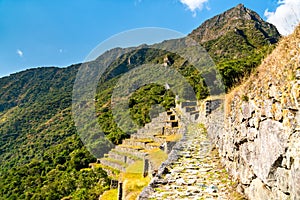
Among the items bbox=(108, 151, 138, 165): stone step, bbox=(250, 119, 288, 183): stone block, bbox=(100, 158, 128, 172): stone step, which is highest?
bbox=(250, 119, 288, 183): stone block

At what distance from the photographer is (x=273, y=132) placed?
247 cm

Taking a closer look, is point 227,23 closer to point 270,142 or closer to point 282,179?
point 270,142

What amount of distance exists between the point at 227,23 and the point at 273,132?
101635 millimetres

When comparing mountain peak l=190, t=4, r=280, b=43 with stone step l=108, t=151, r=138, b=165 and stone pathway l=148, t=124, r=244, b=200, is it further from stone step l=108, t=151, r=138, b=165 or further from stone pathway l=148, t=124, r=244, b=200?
stone pathway l=148, t=124, r=244, b=200

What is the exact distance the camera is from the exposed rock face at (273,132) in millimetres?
2105

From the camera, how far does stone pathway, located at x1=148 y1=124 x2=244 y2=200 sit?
3697 mm

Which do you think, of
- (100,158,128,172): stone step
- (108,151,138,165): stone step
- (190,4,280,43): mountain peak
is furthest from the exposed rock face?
(190,4,280,43): mountain peak

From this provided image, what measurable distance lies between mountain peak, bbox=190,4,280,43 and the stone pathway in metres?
83.5

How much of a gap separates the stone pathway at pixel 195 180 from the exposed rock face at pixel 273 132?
34 centimetres

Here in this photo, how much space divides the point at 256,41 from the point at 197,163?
64.9 metres

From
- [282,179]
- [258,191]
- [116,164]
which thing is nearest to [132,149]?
[116,164]

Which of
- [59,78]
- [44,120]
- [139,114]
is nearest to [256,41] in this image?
[139,114]

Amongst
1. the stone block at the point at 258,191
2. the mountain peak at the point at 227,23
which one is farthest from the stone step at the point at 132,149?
the mountain peak at the point at 227,23

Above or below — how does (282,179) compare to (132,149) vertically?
above
